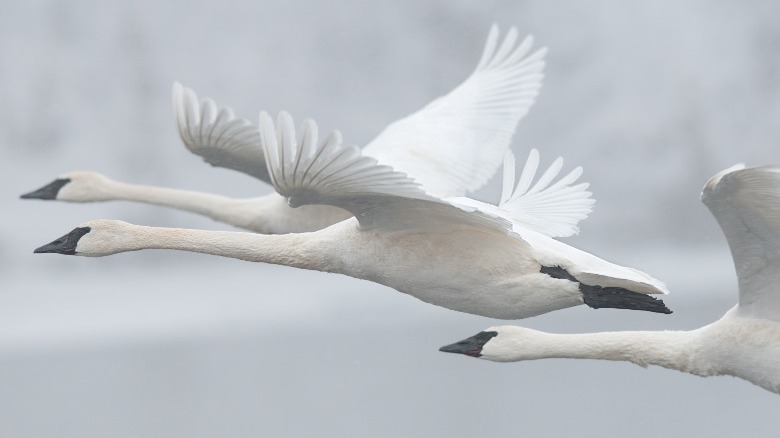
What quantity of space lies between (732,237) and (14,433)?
1214cm

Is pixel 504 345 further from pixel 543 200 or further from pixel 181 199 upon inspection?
pixel 181 199

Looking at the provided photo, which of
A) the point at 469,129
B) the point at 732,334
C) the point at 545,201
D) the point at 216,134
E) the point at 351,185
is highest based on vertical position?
the point at 469,129

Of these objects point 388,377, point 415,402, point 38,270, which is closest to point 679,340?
point 415,402

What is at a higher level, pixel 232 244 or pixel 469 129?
pixel 469 129

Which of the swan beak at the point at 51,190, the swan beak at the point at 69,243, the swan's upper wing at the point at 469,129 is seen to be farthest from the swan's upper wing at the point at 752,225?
the swan beak at the point at 51,190

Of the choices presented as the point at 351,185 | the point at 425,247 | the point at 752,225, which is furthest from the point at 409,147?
the point at 752,225

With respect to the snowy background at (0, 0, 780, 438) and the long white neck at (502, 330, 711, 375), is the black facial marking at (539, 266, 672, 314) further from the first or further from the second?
the snowy background at (0, 0, 780, 438)

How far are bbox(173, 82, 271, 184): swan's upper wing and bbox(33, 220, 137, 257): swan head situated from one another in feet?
3.06

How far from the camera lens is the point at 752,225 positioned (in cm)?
888

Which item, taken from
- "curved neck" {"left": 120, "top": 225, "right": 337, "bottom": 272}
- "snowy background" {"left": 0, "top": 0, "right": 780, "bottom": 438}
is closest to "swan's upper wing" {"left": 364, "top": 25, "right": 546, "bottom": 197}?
"curved neck" {"left": 120, "top": 225, "right": 337, "bottom": 272}

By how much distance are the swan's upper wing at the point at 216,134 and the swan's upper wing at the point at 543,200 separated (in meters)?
1.81

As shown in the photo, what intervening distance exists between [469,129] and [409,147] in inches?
22.7

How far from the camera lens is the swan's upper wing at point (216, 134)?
1083 cm

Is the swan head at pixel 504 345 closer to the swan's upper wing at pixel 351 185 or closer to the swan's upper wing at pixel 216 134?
the swan's upper wing at pixel 351 185
